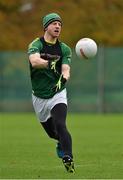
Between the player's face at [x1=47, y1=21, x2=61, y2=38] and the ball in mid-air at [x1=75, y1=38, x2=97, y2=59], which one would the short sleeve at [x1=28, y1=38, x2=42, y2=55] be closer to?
the player's face at [x1=47, y1=21, x2=61, y2=38]

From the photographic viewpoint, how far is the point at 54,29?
11.1m

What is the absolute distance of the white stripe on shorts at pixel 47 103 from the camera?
11.1 metres

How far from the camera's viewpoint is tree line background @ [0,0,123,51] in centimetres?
3547

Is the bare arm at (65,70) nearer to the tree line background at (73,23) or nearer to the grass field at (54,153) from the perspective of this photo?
the grass field at (54,153)

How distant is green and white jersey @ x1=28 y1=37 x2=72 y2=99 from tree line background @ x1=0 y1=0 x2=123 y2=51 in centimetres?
2388

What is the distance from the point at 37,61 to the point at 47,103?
0.69 m

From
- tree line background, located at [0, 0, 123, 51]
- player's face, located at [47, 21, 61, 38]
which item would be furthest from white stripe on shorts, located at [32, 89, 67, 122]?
tree line background, located at [0, 0, 123, 51]

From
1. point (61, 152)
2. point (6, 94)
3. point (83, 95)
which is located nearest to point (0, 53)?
point (6, 94)

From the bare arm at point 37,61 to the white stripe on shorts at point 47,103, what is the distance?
53cm

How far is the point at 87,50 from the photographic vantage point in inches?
449

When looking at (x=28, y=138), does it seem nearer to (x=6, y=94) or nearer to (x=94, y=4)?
(x=6, y=94)

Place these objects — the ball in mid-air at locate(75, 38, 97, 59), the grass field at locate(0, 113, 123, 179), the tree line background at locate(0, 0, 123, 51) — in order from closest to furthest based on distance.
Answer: the grass field at locate(0, 113, 123, 179), the ball in mid-air at locate(75, 38, 97, 59), the tree line background at locate(0, 0, 123, 51)

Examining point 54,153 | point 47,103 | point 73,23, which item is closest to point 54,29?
point 47,103

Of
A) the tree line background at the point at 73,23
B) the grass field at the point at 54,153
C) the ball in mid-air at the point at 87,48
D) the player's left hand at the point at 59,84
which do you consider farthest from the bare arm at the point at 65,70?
the tree line background at the point at 73,23
